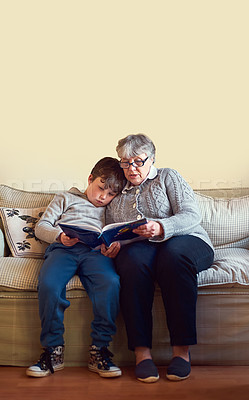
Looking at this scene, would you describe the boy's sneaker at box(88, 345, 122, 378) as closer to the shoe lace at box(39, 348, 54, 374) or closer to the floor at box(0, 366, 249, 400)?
the floor at box(0, 366, 249, 400)

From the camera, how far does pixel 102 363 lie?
1.74 meters

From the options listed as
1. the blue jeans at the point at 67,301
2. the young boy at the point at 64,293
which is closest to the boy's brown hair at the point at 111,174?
the young boy at the point at 64,293

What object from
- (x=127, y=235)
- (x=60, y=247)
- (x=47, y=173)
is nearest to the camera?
(x=127, y=235)

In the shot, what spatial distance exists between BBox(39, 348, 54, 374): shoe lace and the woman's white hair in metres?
0.92

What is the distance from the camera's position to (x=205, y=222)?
240 centimetres

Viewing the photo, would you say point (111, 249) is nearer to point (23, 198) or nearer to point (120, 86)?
point (23, 198)

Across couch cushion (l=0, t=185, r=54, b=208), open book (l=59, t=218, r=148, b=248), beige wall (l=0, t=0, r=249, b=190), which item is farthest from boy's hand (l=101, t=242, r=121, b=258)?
beige wall (l=0, t=0, r=249, b=190)

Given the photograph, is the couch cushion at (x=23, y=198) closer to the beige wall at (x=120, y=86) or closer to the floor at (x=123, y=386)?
the beige wall at (x=120, y=86)

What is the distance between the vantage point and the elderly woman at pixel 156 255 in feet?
5.62

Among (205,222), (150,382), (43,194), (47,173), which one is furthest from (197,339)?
(47,173)

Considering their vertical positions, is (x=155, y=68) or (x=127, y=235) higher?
(x=155, y=68)

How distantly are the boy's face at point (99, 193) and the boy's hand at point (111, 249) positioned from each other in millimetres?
279

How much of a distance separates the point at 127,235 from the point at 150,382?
571 millimetres

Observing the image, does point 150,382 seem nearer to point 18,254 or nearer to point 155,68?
point 18,254
